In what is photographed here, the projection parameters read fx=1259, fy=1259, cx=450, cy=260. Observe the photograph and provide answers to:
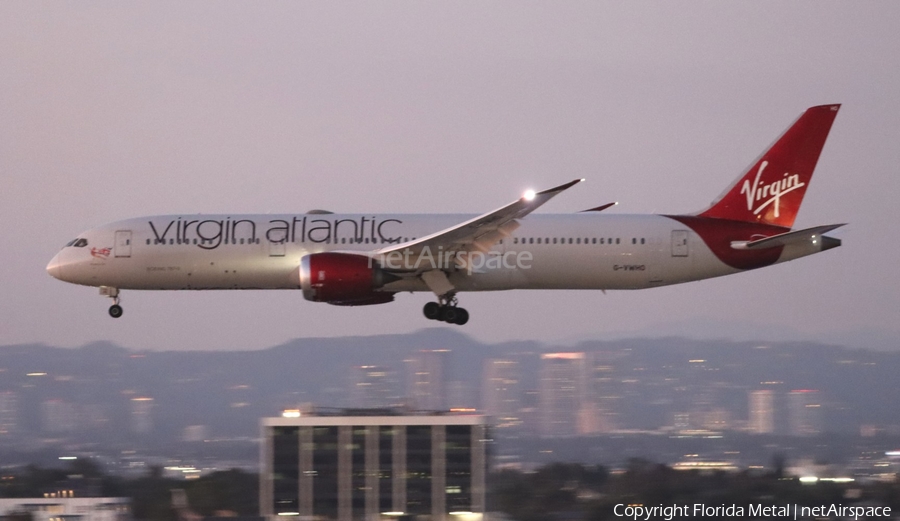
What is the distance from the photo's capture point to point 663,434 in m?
88.8

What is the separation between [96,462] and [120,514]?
2187 centimetres

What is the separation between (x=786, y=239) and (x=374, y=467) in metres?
19.9

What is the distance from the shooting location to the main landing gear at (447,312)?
36750mm

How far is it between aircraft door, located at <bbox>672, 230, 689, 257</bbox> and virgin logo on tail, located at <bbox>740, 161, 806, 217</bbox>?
2.13 m

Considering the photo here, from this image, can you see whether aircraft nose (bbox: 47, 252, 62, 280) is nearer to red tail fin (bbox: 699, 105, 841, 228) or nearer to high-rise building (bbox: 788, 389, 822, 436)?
red tail fin (bbox: 699, 105, 841, 228)

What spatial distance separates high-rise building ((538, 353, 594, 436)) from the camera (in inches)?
3836

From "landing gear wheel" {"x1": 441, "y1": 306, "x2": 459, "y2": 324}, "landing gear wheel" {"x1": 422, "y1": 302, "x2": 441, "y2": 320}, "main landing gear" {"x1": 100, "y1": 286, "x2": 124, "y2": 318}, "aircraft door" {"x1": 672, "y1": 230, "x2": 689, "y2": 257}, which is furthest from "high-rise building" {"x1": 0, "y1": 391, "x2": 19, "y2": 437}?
"aircraft door" {"x1": 672, "y1": 230, "x2": 689, "y2": 257}

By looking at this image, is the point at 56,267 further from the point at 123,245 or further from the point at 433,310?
the point at 433,310

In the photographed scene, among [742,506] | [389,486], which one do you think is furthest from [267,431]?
[742,506]

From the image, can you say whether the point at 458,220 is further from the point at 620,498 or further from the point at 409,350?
the point at 409,350

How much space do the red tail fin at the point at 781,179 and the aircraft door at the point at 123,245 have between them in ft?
54.5

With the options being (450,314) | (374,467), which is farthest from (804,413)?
(450,314)

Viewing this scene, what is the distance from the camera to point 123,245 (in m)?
36.7

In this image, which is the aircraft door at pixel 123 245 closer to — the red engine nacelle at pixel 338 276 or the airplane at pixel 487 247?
the airplane at pixel 487 247
